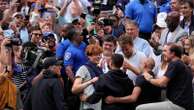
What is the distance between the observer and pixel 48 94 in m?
9.81

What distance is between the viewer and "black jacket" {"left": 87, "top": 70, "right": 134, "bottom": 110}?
29.9ft

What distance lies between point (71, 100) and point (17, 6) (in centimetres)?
768

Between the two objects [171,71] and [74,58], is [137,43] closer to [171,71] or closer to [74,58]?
[74,58]

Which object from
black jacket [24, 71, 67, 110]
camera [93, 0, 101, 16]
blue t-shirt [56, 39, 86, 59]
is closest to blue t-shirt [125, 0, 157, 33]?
blue t-shirt [56, 39, 86, 59]

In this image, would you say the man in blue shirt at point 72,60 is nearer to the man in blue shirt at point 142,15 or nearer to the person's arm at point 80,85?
the person's arm at point 80,85

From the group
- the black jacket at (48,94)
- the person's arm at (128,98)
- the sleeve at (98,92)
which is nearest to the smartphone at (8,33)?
the black jacket at (48,94)

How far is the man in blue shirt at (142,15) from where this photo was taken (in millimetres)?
13734

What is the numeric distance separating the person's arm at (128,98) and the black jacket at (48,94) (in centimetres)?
93

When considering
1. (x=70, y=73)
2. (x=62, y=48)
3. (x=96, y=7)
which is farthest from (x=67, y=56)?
(x=96, y=7)

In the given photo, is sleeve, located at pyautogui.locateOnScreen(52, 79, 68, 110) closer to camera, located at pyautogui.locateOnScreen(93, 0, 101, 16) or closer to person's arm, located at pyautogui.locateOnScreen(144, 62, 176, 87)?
person's arm, located at pyautogui.locateOnScreen(144, 62, 176, 87)

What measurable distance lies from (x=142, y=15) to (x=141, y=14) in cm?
4

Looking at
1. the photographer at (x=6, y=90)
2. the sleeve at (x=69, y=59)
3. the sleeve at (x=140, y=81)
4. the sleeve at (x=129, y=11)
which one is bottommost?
the photographer at (x=6, y=90)

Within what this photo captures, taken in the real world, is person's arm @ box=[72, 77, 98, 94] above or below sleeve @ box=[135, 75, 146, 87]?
below

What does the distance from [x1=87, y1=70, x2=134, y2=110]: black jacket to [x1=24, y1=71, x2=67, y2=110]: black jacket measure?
27.3 inches
